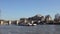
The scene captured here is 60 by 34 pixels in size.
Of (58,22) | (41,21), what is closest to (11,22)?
(41,21)

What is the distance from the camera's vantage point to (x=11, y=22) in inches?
5487

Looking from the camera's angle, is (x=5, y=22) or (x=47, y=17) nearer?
(x=5, y=22)

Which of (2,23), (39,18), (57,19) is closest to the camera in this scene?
(2,23)

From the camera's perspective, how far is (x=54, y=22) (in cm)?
13562

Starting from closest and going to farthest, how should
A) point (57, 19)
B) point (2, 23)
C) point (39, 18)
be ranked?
point (2, 23) → point (57, 19) → point (39, 18)

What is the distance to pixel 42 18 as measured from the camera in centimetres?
15100

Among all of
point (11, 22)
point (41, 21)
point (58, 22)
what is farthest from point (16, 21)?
point (58, 22)

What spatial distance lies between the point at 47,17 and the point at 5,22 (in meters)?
33.1

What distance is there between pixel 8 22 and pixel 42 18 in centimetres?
2839

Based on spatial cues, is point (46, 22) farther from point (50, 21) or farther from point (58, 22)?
point (58, 22)

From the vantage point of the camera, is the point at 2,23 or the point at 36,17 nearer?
the point at 2,23

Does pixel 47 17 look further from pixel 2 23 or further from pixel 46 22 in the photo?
pixel 2 23

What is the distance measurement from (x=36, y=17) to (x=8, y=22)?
29898 millimetres

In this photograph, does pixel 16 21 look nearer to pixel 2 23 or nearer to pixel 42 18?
pixel 2 23
